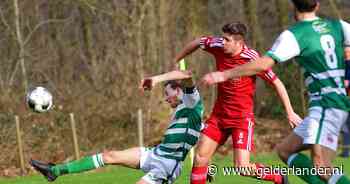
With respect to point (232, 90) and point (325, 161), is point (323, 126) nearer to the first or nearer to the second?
point (325, 161)

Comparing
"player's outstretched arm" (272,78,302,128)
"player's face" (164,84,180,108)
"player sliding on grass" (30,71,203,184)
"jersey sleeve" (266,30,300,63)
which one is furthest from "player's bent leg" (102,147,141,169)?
"jersey sleeve" (266,30,300,63)

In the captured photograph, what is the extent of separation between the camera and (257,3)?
2511cm

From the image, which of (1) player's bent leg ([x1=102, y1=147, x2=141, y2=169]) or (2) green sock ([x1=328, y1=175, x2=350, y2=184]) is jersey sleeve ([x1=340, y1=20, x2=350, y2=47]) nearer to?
(2) green sock ([x1=328, y1=175, x2=350, y2=184])

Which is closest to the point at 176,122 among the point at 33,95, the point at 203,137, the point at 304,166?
the point at 203,137

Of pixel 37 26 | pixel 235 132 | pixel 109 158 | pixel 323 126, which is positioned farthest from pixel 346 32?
pixel 37 26

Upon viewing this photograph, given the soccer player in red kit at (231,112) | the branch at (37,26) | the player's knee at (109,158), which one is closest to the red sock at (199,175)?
the soccer player in red kit at (231,112)

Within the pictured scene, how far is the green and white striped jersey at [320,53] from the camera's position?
682 cm

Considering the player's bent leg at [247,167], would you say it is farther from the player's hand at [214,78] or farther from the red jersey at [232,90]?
the player's hand at [214,78]

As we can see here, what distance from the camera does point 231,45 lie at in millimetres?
8891

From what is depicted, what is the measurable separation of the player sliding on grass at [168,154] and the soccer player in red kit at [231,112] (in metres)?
0.45

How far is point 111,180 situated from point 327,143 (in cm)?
542

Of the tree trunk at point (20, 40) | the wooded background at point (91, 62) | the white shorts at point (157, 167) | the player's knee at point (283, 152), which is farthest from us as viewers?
the tree trunk at point (20, 40)

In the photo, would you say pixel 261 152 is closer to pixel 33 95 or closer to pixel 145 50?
pixel 145 50

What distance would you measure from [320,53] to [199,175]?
7.92ft
